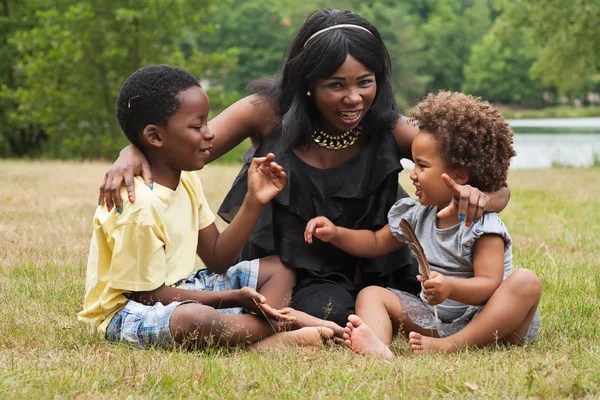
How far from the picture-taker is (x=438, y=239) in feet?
12.0

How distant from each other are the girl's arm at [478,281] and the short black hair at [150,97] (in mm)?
1298

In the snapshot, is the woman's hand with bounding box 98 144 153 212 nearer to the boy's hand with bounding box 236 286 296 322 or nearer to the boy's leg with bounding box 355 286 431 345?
the boy's hand with bounding box 236 286 296 322

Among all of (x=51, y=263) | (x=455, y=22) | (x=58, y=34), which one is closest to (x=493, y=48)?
(x=455, y=22)

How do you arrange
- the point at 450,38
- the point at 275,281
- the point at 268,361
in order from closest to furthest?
the point at 268,361, the point at 275,281, the point at 450,38

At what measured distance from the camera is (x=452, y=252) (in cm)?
358

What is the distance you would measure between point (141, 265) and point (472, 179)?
1415mm

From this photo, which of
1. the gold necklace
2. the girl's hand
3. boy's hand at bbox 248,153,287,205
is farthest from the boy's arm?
the girl's hand

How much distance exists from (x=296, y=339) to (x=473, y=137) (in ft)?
3.62

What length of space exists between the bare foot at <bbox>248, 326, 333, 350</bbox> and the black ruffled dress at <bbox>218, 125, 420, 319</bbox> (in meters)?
0.57

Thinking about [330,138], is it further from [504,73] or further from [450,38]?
[450,38]

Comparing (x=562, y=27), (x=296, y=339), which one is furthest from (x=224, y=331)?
(x=562, y=27)

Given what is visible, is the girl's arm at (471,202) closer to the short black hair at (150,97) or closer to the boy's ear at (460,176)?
the boy's ear at (460,176)

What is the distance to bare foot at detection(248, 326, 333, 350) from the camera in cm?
343

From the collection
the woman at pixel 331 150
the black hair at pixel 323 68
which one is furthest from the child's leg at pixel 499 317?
the black hair at pixel 323 68
